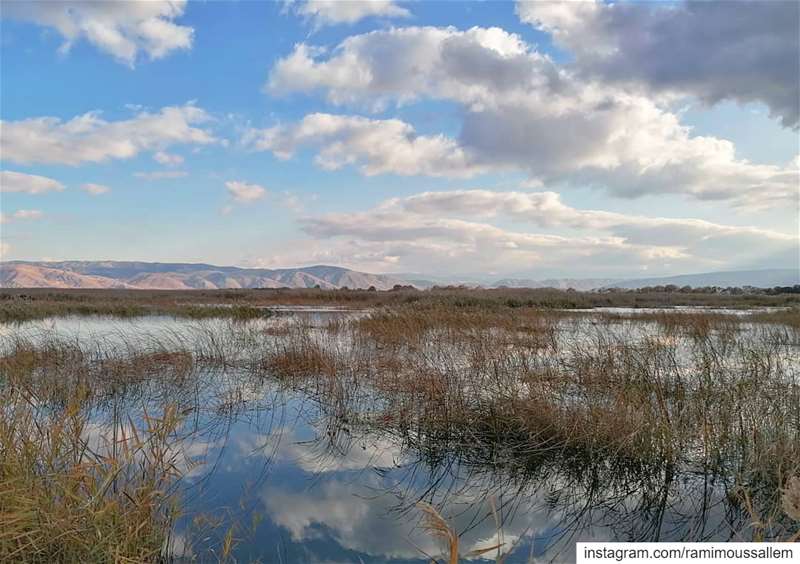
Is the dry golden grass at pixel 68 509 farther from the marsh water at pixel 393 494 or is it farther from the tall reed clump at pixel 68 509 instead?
the marsh water at pixel 393 494

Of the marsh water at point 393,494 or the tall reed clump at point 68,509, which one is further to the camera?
the marsh water at point 393,494

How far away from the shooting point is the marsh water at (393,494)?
14.9 feet

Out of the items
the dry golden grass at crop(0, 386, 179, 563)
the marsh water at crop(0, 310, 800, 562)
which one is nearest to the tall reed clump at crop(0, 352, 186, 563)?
the dry golden grass at crop(0, 386, 179, 563)

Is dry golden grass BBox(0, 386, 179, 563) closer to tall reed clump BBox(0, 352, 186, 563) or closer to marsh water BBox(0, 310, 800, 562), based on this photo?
tall reed clump BBox(0, 352, 186, 563)

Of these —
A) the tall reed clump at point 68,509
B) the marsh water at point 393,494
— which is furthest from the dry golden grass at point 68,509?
the marsh water at point 393,494

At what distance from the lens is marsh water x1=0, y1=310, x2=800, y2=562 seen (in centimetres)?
455

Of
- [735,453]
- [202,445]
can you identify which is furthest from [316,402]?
[735,453]

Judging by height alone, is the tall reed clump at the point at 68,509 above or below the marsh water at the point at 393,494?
above

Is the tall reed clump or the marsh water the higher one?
the tall reed clump

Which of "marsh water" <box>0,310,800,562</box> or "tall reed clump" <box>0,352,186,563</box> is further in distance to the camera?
"marsh water" <box>0,310,800,562</box>

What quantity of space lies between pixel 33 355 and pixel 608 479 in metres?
11.3

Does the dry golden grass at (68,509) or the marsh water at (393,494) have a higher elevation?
the dry golden grass at (68,509)

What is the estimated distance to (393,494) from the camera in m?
5.52

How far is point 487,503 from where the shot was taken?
526 centimetres
